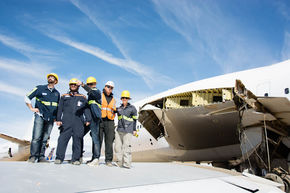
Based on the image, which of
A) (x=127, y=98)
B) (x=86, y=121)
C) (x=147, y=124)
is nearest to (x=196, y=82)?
(x=147, y=124)

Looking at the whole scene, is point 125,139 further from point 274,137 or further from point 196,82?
point 196,82

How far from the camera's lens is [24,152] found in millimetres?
13047

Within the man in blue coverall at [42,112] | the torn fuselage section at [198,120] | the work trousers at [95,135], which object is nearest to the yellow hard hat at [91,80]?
the man in blue coverall at [42,112]

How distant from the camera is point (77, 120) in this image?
14.9 ft

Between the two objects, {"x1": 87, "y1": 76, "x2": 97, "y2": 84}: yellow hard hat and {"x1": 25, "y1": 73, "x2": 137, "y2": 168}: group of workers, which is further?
{"x1": 87, "y1": 76, "x2": 97, "y2": 84}: yellow hard hat

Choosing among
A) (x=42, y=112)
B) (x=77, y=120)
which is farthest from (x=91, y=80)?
(x=42, y=112)

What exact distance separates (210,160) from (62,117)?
923cm

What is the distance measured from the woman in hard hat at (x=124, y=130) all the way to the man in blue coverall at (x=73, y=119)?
0.72m

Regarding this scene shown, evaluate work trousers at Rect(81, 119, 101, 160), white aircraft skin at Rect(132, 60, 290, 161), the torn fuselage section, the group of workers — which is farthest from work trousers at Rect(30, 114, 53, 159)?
white aircraft skin at Rect(132, 60, 290, 161)

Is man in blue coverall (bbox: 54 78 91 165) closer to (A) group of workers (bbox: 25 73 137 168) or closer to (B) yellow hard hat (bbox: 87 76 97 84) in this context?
(A) group of workers (bbox: 25 73 137 168)

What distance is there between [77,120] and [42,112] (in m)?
0.69

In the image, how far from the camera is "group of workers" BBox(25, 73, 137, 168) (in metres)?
4.40

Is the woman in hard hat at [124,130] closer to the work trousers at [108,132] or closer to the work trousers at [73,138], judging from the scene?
the work trousers at [108,132]

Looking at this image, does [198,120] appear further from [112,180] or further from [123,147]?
[112,180]
